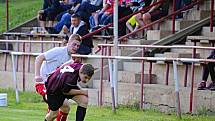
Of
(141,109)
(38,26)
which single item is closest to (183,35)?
(141,109)

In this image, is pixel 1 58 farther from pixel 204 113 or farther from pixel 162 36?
pixel 204 113

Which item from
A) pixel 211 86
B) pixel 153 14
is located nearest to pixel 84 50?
pixel 153 14

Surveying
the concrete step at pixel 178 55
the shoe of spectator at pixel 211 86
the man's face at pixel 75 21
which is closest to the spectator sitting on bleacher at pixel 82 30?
the man's face at pixel 75 21

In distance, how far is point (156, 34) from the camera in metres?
23.7

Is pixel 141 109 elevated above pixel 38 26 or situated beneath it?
situated beneath

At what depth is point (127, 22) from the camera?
80.1 ft

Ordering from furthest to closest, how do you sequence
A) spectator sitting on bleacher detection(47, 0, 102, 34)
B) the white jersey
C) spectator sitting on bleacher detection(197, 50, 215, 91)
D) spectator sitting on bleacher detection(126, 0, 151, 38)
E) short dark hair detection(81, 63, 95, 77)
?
spectator sitting on bleacher detection(47, 0, 102, 34) → spectator sitting on bleacher detection(126, 0, 151, 38) → spectator sitting on bleacher detection(197, 50, 215, 91) → the white jersey → short dark hair detection(81, 63, 95, 77)

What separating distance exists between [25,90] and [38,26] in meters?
6.99

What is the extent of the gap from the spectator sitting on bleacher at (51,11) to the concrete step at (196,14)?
576 centimetres

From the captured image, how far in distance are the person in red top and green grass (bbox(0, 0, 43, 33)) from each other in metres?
24.2

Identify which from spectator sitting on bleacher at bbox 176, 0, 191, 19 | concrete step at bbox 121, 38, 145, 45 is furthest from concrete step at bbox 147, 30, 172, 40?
spectator sitting on bleacher at bbox 176, 0, 191, 19

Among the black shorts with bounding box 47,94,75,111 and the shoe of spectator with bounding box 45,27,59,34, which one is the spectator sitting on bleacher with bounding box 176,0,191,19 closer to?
the shoe of spectator with bounding box 45,27,59,34

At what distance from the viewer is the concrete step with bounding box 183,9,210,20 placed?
942 inches

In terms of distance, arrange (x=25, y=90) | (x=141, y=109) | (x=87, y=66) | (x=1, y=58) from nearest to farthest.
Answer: (x=87, y=66) < (x=141, y=109) < (x=25, y=90) < (x=1, y=58)
